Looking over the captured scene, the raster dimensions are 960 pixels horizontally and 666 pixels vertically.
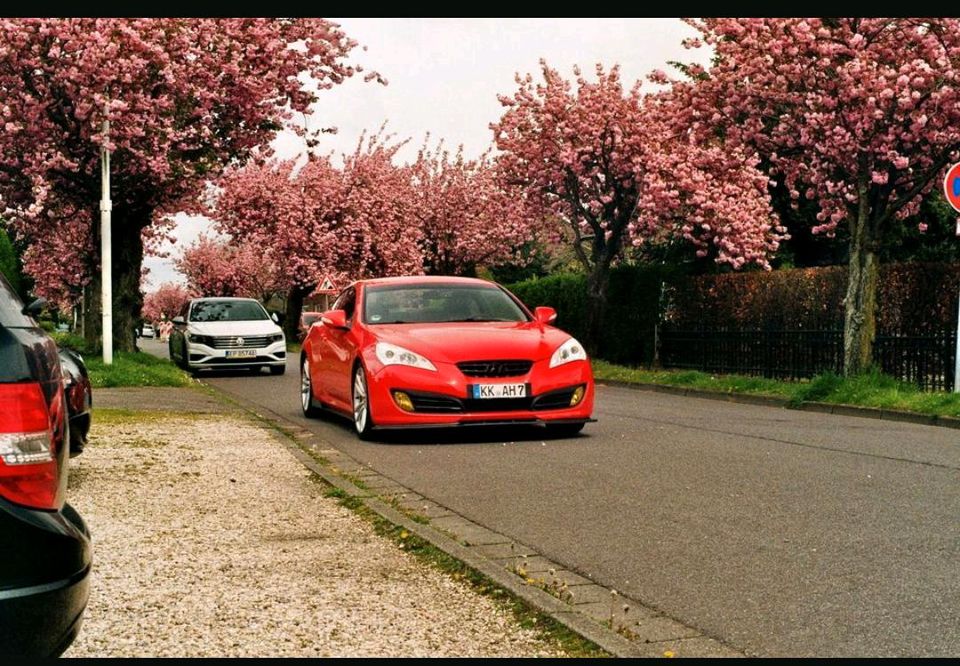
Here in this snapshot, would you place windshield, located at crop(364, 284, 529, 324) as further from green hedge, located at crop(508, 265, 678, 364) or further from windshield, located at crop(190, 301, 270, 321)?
green hedge, located at crop(508, 265, 678, 364)

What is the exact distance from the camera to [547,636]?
4730 mm

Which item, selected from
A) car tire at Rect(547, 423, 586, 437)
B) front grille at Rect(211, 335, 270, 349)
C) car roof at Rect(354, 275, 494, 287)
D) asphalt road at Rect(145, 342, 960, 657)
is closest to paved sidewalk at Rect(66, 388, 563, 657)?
asphalt road at Rect(145, 342, 960, 657)

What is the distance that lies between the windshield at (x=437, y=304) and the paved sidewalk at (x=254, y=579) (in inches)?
138

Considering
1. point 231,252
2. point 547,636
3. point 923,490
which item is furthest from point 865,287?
point 231,252

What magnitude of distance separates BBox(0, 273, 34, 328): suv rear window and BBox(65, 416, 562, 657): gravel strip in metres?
1.45

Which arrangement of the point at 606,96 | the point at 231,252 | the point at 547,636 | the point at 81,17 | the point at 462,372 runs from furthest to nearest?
1. the point at 231,252
2. the point at 606,96
3. the point at 81,17
4. the point at 462,372
5. the point at 547,636

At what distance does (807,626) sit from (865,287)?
16236 mm

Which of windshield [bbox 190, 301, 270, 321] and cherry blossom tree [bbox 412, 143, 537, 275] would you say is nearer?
windshield [bbox 190, 301, 270, 321]

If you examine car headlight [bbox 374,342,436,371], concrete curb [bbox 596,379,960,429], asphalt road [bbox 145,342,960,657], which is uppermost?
car headlight [bbox 374,342,436,371]

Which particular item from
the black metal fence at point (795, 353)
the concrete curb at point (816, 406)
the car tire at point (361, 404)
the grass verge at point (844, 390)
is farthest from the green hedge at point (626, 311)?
the car tire at point (361, 404)

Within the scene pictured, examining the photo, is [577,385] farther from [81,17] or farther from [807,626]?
[81,17]

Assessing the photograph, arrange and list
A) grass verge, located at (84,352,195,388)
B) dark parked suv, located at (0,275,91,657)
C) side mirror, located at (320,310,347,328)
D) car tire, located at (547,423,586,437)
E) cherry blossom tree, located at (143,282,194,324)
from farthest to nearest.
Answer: cherry blossom tree, located at (143,282,194,324) → grass verge, located at (84,352,195,388) → side mirror, located at (320,310,347,328) → car tire, located at (547,423,586,437) → dark parked suv, located at (0,275,91,657)

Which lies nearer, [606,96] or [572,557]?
[572,557]

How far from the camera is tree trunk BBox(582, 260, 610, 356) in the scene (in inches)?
1264
